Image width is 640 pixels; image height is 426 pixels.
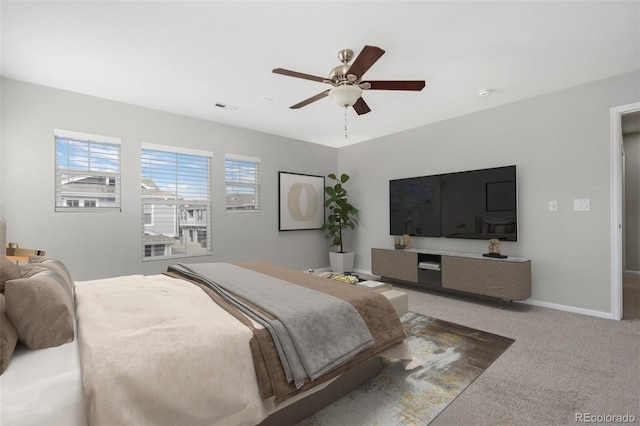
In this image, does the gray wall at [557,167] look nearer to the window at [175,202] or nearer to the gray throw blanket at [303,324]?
the gray throw blanket at [303,324]

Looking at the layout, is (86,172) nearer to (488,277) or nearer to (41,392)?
(41,392)

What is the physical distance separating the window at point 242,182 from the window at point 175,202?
33 centimetres

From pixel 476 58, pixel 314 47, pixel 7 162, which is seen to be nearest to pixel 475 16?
pixel 476 58

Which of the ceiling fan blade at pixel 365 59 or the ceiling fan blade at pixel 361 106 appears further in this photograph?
the ceiling fan blade at pixel 361 106

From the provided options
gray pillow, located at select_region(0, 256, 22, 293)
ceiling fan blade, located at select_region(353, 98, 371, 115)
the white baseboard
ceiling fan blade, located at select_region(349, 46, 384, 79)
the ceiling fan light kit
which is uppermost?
ceiling fan blade, located at select_region(349, 46, 384, 79)

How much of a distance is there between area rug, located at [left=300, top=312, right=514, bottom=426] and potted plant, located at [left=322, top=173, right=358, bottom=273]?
270 centimetres

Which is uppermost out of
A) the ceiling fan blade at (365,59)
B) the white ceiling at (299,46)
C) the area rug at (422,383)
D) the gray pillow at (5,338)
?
the white ceiling at (299,46)

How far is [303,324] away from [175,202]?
335 centimetres

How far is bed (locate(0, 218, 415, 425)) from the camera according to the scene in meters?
1.00

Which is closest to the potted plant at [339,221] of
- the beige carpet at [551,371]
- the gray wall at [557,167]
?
the gray wall at [557,167]

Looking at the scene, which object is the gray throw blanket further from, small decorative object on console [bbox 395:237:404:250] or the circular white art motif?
the circular white art motif

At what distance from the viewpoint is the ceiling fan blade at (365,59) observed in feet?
6.40

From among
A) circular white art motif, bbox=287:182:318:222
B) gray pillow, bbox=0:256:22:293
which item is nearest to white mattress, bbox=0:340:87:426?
gray pillow, bbox=0:256:22:293

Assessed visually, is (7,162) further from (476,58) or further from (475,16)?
(476,58)
